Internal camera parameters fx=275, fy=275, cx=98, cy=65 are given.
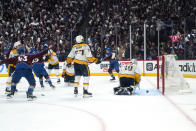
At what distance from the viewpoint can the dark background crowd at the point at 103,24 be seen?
1252 cm

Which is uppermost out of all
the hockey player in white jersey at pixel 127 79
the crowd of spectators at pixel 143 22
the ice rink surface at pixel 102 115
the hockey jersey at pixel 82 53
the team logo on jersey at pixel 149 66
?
the crowd of spectators at pixel 143 22

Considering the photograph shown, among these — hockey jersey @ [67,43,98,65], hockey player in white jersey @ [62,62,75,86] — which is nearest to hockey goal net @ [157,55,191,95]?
hockey jersey @ [67,43,98,65]

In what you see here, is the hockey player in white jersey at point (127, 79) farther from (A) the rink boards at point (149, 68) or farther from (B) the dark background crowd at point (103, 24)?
(A) the rink boards at point (149, 68)

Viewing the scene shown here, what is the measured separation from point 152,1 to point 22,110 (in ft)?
43.9

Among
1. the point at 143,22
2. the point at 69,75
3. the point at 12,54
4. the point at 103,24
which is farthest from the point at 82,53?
the point at 103,24

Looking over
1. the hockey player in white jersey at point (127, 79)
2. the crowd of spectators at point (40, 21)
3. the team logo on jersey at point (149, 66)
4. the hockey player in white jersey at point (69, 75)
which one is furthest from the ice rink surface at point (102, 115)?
the crowd of spectators at point (40, 21)

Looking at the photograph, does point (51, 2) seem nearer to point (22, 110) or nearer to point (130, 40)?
point (130, 40)

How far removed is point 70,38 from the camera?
15.3m

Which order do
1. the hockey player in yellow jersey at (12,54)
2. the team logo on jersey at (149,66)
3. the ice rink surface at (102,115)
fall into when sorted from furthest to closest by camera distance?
1. the team logo on jersey at (149,66)
2. the hockey player in yellow jersey at (12,54)
3. the ice rink surface at (102,115)

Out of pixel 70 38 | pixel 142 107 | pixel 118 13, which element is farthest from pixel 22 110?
pixel 118 13

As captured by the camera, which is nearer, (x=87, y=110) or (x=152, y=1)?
(x=87, y=110)

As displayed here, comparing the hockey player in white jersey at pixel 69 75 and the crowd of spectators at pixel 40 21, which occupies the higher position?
the crowd of spectators at pixel 40 21

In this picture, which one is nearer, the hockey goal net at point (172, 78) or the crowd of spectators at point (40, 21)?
the hockey goal net at point (172, 78)

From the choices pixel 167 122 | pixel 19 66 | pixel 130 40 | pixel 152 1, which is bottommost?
pixel 167 122
